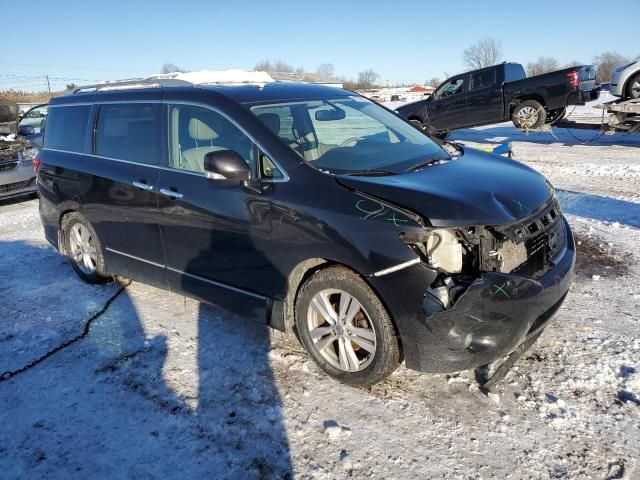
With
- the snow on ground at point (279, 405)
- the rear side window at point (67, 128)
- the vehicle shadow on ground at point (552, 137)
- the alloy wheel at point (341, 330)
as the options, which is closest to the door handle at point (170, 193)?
the snow on ground at point (279, 405)

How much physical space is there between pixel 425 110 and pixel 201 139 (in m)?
12.3

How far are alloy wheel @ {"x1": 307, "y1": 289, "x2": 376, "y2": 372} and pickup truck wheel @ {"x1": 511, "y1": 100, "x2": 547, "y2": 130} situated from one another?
12.3 m

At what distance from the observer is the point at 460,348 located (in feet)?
9.36

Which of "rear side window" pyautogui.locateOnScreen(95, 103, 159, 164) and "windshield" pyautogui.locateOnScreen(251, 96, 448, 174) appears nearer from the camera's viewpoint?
"windshield" pyautogui.locateOnScreen(251, 96, 448, 174)

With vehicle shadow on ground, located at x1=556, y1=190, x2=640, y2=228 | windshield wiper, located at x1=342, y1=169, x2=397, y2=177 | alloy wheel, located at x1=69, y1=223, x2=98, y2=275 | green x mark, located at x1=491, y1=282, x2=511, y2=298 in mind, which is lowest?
vehicle shadow on ground, located at x1=556, y1=190, x2=640, y2=228

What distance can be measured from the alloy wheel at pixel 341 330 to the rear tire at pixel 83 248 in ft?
8.55

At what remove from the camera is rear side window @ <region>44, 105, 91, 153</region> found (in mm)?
4961

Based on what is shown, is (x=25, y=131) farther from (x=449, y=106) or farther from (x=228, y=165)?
(x=449, y=106)

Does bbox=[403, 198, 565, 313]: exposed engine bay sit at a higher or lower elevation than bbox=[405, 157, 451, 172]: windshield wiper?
lower

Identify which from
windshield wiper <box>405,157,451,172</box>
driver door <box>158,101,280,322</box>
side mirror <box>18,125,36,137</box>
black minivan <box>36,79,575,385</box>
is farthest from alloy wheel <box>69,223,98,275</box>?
side mirror <box>18,125,36,137</box>

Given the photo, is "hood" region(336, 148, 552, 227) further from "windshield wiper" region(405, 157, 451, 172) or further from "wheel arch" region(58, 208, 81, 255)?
"wheel arch" region(58, 208, 81, 255)

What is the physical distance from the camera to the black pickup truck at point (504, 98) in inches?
513

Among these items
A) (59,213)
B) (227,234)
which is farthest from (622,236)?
(59,213)

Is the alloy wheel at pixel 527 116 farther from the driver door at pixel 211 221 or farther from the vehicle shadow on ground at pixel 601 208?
the driver door at pixel 211 221
